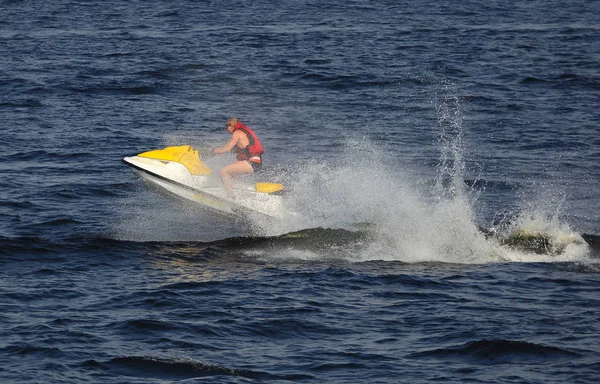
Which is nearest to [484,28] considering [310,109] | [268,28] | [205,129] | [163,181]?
[268,28]

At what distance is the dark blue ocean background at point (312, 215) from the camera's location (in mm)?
14836

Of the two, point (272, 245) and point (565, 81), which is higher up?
point (565, 81)

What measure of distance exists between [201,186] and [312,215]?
7.41 ft

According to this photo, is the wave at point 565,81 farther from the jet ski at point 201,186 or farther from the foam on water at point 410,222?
the jet ski at point 201,186

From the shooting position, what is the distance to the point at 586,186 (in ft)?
82.0

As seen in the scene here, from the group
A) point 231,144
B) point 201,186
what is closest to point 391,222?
point 231,144

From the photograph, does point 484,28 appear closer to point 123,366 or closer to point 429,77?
point 429,77

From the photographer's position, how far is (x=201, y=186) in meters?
20.0

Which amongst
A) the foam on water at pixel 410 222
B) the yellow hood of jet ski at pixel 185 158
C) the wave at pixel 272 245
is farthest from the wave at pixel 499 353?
the yellow hood of jet ski at pixel 185 158

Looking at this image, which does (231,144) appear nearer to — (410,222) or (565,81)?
(410,222)

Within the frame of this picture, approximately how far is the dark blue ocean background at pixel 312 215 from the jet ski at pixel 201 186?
43 centimetres

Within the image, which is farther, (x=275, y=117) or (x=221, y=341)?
(x=275, y=117)

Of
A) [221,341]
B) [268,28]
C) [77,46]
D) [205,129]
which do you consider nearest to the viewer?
[221,341]

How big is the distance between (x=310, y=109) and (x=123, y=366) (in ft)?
65.0
